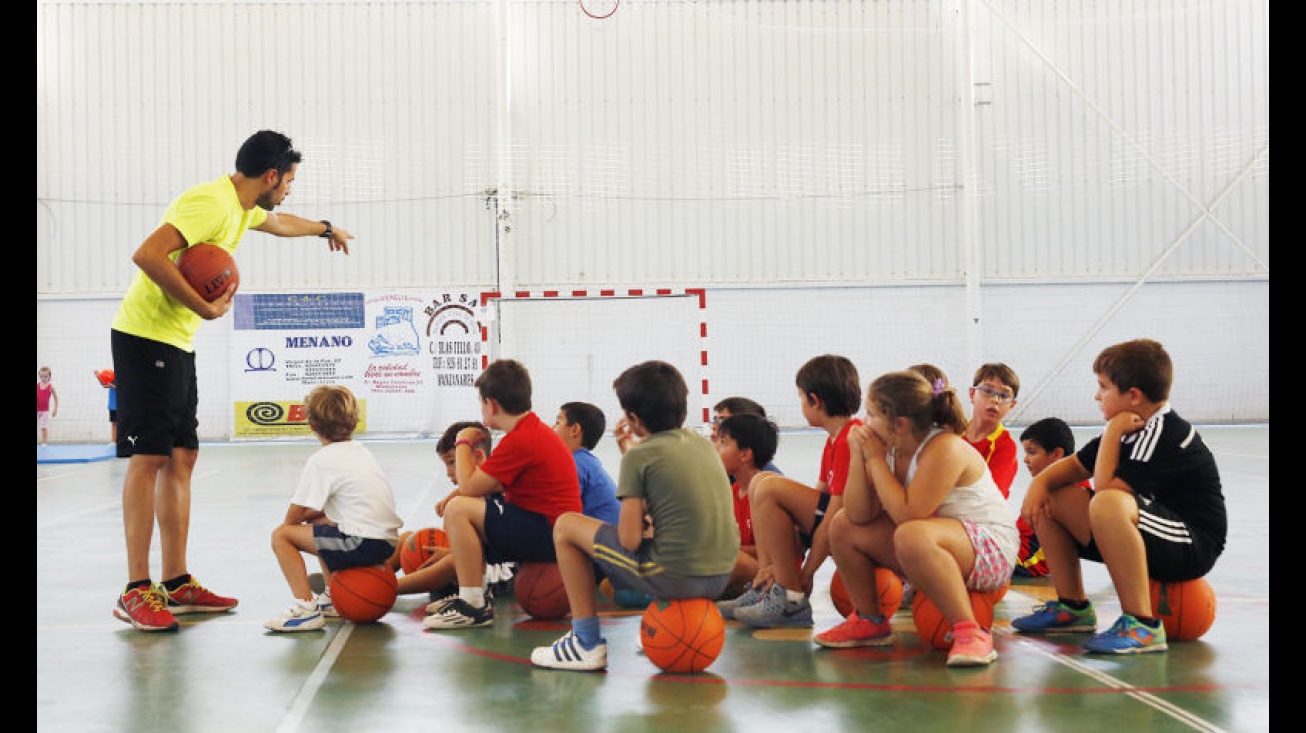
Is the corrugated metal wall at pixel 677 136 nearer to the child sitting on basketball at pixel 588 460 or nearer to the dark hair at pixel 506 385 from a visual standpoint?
the child sitting on basketball at pixel 588 460

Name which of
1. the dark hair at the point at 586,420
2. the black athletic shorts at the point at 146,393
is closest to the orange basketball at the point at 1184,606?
the dark hair at the point at 586,420

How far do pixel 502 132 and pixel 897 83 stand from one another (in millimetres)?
6402

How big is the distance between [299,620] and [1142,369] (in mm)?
3205

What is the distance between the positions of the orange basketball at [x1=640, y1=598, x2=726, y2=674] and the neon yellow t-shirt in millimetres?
2304

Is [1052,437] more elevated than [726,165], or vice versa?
[726,165]

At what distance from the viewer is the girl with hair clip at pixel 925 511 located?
3.65 m

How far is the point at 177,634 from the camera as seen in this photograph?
4.36 meters

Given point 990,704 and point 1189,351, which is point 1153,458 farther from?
point 1189,351

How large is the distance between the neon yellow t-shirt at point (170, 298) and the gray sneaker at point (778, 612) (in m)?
2.52

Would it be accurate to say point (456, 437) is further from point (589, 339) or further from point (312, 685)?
point (589, 339)

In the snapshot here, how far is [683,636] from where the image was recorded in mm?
3609

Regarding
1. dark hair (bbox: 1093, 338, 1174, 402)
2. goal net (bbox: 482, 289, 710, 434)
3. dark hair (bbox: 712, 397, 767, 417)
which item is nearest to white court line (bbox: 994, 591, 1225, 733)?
dark hair (bbox: 1093, 338, 1174, 402)

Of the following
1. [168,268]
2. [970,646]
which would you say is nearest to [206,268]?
[168,268]

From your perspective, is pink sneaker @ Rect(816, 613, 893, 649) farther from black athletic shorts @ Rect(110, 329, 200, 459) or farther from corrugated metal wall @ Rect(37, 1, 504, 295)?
corrugated metal wall @ Rect(37, 1, 504, 295)
